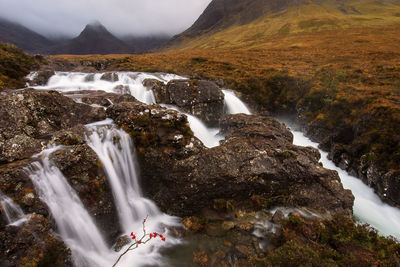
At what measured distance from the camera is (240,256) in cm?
680

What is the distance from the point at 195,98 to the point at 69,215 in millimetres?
14723

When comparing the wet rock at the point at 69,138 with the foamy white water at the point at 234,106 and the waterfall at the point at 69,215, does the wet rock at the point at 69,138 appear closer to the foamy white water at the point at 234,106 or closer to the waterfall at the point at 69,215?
the waterfall at the point at 69,215

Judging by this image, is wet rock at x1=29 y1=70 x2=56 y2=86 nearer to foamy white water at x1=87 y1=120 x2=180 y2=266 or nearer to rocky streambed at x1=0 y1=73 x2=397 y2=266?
rocky streambed at x1=0 y1=73 x2=397 y2=266

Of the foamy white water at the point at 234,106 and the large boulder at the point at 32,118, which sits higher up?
the large boulder at the point at 32,118

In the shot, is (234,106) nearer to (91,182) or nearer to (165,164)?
(165,164)

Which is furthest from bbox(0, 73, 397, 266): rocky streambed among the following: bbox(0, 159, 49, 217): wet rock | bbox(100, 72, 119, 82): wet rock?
bbox(100, 72, 119, 82): wet rock

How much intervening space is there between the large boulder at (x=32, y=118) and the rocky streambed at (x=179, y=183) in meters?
0.04

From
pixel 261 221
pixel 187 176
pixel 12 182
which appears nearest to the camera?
pixel 12 182

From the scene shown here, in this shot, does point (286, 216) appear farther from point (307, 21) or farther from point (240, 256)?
point (307, 21)

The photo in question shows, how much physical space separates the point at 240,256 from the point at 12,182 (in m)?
8.69

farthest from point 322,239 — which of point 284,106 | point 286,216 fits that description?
point 284,106

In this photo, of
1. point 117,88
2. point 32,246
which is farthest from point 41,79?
point 32,246

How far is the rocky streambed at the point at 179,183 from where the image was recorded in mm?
6055

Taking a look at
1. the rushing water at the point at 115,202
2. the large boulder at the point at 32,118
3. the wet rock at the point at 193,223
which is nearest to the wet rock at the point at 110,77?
the large boulder at the point at 32,118
